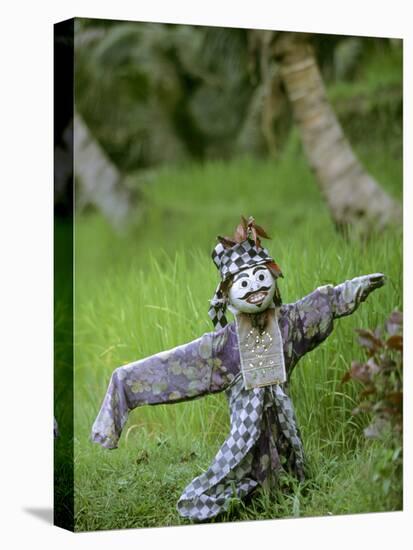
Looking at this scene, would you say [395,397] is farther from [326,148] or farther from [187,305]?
[326,148]

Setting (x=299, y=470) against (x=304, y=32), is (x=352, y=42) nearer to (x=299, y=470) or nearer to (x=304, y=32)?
(x=304, y=32)

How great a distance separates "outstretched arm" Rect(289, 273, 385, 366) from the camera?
7926 millimetres

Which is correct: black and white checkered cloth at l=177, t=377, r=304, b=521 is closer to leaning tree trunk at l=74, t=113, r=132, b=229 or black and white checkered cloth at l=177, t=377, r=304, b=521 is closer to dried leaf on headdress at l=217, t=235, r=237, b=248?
dried leaf on headdress at l=217, t=235, r=237, b=248

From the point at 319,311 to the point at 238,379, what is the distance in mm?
602

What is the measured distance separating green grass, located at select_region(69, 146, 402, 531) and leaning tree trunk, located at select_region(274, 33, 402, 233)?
21 cm

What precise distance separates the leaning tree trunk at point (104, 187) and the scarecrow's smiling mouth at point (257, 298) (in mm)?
885

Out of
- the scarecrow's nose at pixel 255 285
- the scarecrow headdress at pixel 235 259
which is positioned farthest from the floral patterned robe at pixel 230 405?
the scarecrow's nose at pixel 255 285

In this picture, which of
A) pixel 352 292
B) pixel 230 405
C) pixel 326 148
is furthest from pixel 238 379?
pixel 326 148

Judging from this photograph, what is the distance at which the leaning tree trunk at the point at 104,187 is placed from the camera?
8.02m

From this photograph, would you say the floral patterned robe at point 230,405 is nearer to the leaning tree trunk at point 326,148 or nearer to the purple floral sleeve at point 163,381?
the purple floral sleeve at point 163,381

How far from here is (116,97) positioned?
26.0 feet

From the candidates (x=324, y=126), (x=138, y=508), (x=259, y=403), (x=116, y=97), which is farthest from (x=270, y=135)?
(x=138, y=508)

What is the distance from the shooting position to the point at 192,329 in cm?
782

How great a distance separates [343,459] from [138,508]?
1178 mm
